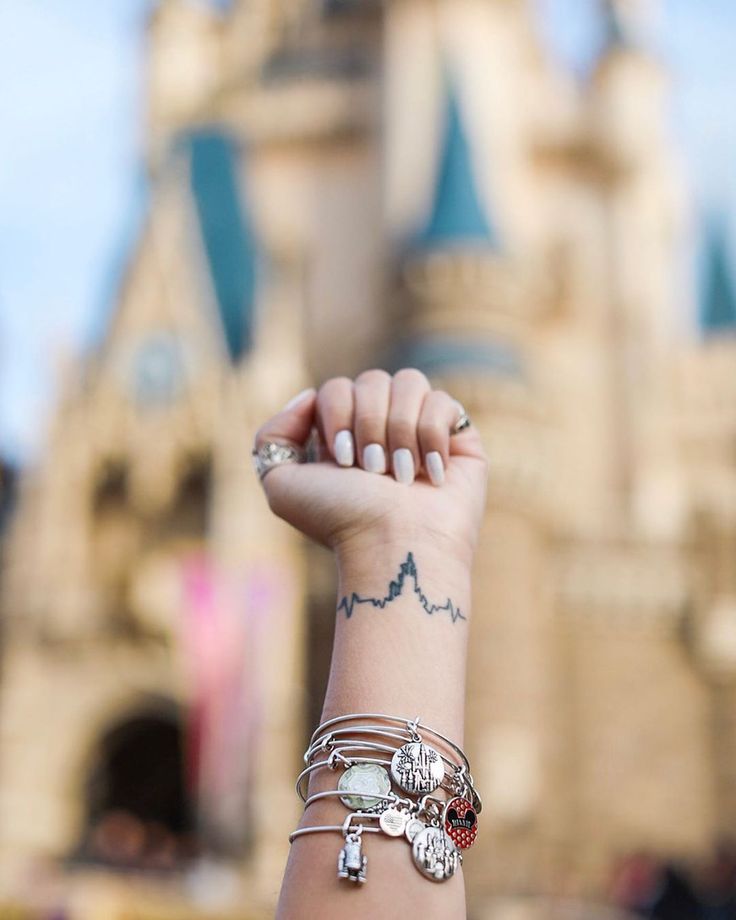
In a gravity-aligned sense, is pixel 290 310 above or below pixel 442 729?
above

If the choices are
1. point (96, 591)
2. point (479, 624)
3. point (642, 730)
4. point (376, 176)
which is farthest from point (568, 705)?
point (376, 176)

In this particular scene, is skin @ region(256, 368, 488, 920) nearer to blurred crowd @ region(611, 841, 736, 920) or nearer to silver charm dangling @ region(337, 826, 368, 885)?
silver charm dangling @ region(337, 826, 368, 885)

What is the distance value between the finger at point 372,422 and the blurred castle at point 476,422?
10.2 meters

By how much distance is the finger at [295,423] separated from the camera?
1508 mm

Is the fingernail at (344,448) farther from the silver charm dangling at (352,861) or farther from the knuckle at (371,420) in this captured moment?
the silver charm dangling at (352,861)

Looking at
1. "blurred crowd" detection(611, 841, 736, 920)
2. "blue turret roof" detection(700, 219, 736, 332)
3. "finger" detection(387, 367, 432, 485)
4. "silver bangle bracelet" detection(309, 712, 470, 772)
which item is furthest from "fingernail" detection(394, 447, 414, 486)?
"blue turret roof" detection(700, 219, 736, 332)

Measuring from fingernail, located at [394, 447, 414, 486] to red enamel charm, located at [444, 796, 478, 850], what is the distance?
39 cm

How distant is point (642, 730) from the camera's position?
46.8ft

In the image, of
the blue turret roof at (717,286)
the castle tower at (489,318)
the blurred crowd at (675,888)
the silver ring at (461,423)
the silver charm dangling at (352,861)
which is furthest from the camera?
the blue turret roof at (717,286)

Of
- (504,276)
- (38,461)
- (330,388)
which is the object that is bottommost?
(330,388)

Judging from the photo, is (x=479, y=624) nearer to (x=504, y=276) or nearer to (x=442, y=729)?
(x=504, y=276)

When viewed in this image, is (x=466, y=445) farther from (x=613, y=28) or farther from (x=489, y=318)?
(x=613, y=28)

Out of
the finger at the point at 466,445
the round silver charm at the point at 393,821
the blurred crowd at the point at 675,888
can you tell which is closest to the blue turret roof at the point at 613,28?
the blurred crowd at the point at 675,888

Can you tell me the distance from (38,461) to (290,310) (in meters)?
4.07
